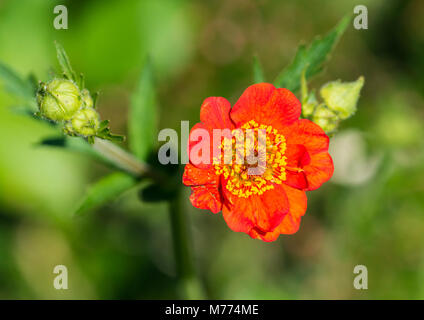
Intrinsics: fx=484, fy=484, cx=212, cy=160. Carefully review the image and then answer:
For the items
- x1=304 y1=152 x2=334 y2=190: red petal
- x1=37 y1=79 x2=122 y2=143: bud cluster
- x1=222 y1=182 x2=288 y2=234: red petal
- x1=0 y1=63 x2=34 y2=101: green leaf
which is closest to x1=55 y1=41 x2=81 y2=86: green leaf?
x1=37 y1=79 x2=122 y2=143: bud cluster

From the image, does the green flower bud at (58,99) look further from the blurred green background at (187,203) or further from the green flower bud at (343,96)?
the blurred green background at (187,203)

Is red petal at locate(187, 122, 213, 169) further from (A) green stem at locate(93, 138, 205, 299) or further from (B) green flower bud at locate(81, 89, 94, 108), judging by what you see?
(A) green stem at locate(93, 138, 205, 299)

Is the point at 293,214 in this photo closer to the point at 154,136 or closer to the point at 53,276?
the point at 154,136

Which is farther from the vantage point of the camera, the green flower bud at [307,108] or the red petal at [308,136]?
the green flower bud at [307,108]

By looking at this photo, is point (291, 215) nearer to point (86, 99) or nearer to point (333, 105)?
point (333, 105)

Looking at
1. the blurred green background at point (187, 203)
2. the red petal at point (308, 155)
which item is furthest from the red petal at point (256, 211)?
the blurred green background at point (187, 203)

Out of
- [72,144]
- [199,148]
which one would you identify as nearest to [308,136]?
[199,148]
